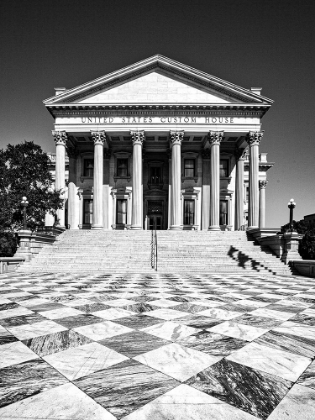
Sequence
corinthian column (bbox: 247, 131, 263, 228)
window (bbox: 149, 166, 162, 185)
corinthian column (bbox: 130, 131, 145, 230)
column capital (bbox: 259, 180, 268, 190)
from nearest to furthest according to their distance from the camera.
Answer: corinthian column (bbox: 247, 131, 263, 228), corinthian column (bbox: 130, 131, 145, 230), window (bbox: 149, 166, 162, 185), column capital (bbox: 259, 180, 268, 190)

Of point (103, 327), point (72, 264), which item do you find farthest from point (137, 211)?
point (103, 327)

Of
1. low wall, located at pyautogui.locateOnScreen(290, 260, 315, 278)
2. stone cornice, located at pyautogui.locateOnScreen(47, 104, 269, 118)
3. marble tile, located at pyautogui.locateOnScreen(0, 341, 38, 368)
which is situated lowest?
low wall, located at pyautogui.locateOnScreen(290, 260, 315, 278)

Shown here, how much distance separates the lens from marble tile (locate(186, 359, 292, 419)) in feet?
7.66

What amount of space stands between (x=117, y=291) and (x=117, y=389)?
5.38 meters

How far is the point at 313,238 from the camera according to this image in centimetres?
1627

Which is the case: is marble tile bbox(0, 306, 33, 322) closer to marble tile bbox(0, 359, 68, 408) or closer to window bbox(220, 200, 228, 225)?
marble tile bbox(0, 359, 68, 408)

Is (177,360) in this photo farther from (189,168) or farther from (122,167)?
(122,167)

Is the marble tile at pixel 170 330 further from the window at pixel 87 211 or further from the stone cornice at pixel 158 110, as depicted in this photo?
the window at pixel 87 211

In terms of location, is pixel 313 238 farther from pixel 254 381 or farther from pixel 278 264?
pixel 254 381

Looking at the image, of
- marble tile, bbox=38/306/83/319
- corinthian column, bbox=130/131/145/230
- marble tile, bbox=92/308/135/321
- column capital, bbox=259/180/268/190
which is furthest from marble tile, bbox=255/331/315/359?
column capital, bbox=259/180/268/190

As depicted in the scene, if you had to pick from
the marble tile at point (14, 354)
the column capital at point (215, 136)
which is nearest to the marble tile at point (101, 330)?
the marble tile at point (14, 354)

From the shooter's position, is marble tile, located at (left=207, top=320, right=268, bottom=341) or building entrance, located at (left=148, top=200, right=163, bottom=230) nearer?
marble tile, located at (left=207, top=320, right=268, bottom=341)

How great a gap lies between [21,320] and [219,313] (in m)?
Result: 3.58

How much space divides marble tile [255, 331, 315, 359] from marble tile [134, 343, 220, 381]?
39.6 inches
